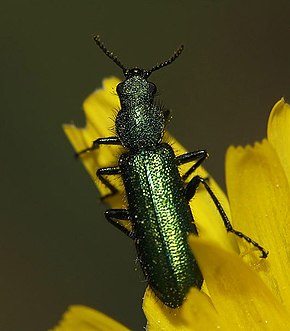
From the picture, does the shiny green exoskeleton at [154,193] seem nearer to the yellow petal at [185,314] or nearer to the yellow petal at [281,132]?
the yellow petal at [185,314]

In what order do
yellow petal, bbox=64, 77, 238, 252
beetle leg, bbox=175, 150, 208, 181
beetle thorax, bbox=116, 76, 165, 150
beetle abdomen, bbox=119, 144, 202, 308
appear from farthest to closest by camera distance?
yellow petal, bbox=64, 77, 238, 252 → beetle thorax, bbox=116, 76, 165, 150 → beetle leg, bbox=175, 150, 208, 181 → beetle abdomen, bbox=119, 144, 202, 308

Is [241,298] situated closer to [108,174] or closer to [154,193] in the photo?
[154,193]

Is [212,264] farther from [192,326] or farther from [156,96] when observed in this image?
[156,96]

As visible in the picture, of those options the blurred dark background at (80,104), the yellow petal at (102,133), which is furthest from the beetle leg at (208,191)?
the blurred dark background at (80,104)

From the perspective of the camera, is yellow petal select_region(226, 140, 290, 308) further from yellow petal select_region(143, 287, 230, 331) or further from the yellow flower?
yellow petal select_region(143, 287, 230, 331)

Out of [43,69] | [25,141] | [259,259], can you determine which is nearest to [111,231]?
[25,141]

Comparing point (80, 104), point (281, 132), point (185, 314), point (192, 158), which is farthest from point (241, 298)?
point (80, 104)

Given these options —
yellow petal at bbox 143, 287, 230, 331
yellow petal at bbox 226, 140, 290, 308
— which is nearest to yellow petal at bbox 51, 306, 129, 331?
yellow petal at bbox 143, 287, 230, 331
